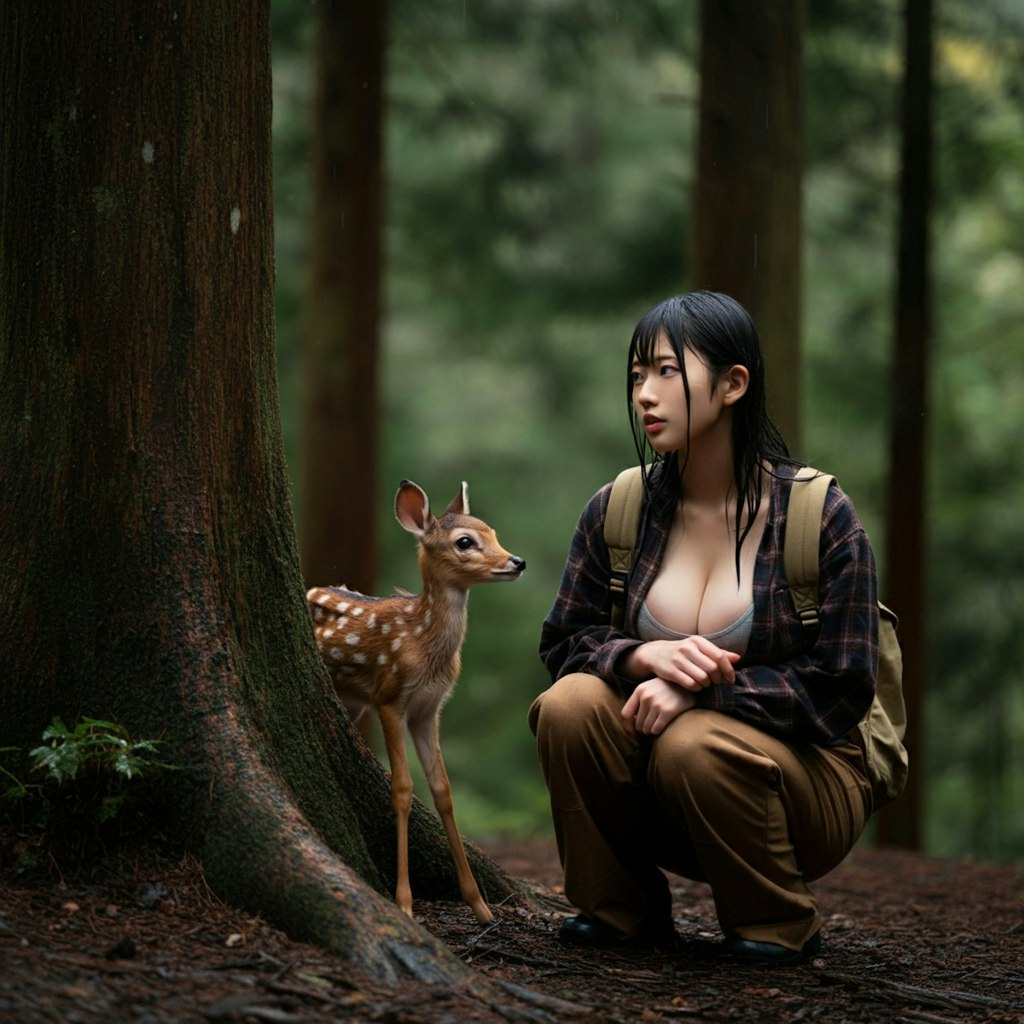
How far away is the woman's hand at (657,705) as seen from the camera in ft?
14.0

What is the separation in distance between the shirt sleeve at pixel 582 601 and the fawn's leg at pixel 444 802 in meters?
0.53

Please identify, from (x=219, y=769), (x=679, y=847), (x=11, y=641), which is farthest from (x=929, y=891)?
(x=11, y=641)

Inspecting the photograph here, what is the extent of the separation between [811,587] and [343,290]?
7049mm

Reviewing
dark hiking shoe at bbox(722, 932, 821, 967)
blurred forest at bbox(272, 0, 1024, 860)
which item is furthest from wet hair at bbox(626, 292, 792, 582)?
blurred forest at bbox(272, 0, 1024, 860)

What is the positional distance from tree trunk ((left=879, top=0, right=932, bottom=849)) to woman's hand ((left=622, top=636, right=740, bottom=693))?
6563 millimetres

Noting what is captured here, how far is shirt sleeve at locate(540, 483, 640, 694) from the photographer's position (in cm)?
464

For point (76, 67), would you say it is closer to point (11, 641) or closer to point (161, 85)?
point (161, 85)

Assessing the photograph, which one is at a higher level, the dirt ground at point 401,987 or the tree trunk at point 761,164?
the tree trunk at point 761,164

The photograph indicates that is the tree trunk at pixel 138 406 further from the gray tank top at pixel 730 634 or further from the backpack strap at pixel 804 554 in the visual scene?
the backpack strap at pixel 804 554

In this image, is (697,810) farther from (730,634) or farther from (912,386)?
(912,386)

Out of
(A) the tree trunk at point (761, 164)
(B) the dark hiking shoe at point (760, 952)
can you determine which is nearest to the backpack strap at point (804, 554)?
(B) the dark hiking shoe at point (760, 952)

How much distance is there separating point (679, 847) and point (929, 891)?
3629 millimetres

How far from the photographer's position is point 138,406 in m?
4.39

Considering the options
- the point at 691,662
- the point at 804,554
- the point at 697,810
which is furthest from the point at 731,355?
the point at 697,810
